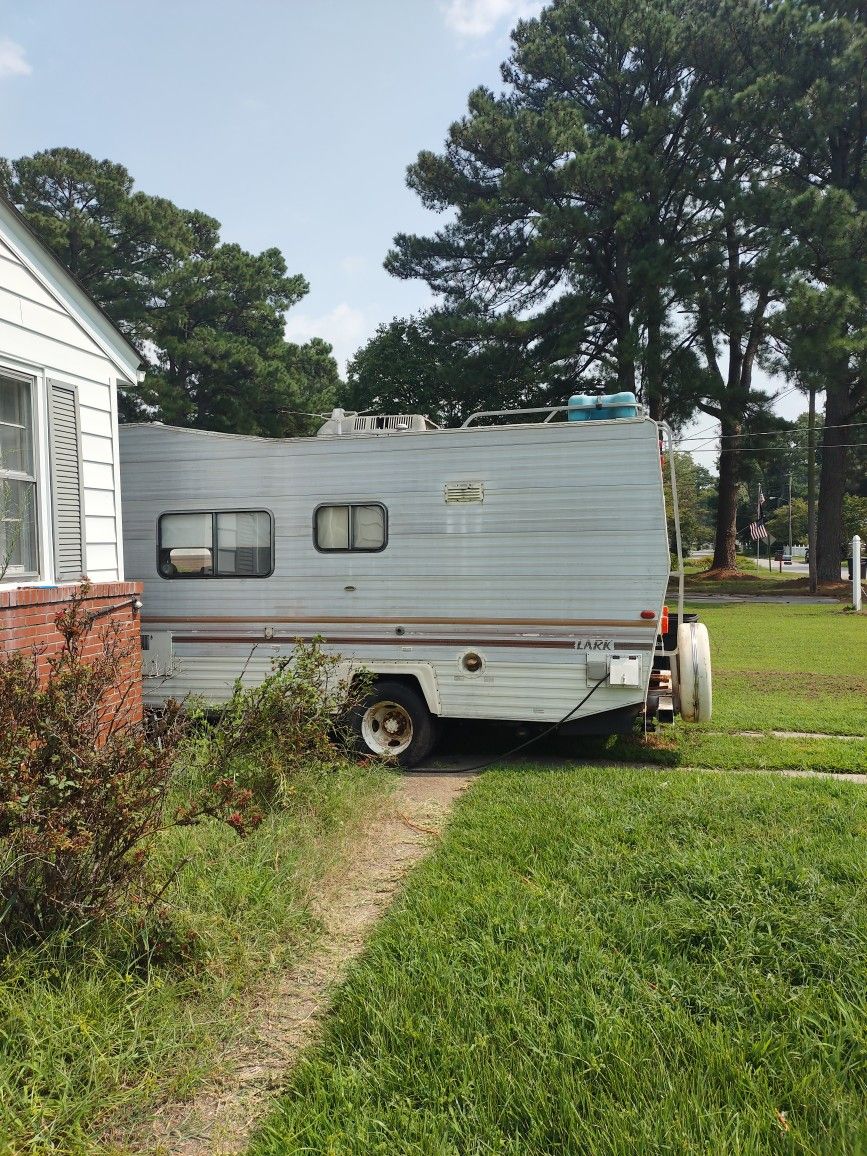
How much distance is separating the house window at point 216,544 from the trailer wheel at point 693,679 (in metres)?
3.52

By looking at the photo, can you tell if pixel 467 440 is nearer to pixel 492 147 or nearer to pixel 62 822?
pixel 62 822

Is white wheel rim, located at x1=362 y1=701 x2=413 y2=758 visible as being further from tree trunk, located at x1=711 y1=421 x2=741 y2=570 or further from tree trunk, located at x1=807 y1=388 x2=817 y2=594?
tree trunk, located at x1=807 y1=388 x2=817 y2=594

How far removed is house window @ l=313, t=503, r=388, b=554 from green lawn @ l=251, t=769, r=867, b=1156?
289 centimetres

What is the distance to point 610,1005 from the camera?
2.85m

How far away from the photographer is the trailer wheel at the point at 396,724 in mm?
6738

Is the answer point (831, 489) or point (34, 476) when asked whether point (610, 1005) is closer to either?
point (34, 476)

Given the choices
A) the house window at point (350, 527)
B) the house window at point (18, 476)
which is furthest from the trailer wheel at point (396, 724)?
the house window at point (18, 476)

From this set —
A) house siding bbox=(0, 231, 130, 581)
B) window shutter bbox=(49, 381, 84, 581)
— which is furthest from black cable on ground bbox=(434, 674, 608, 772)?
→ window shutter bbox=(49, 381, 84, 581)

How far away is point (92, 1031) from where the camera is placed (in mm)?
2664

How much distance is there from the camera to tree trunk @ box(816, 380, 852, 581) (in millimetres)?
27062

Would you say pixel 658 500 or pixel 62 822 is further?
pixel 658 500

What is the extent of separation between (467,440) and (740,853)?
12.2ft

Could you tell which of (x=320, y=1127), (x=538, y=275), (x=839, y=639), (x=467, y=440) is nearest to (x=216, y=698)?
(x=467, y=440)

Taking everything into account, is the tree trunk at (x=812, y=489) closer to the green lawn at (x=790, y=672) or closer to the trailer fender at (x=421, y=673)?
the green lawn at (x=790, y=672)
